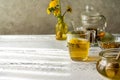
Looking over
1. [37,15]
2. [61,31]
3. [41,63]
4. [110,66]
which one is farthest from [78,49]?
[37,15]

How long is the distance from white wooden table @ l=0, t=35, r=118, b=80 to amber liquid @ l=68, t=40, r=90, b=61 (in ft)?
0.12

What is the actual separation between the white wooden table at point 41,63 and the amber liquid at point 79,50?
0.12ft

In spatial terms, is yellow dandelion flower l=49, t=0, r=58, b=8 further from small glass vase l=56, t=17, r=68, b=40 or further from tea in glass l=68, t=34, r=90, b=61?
tea in glass l=68, t=34, r=90, b=61

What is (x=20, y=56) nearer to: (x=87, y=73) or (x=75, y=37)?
(x=75, y=37)

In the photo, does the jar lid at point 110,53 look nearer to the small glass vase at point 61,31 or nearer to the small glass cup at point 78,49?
the small glass cup at point 78,49

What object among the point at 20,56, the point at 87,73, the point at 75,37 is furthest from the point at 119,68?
the point at 20,56

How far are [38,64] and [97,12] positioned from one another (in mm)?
939

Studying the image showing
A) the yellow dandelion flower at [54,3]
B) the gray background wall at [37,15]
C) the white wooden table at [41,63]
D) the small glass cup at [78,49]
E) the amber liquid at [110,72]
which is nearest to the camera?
the amber liquid at [110,72]

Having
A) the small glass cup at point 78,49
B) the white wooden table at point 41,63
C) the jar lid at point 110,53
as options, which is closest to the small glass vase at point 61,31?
the white wooden table at point 41,63

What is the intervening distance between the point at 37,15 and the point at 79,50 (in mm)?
894

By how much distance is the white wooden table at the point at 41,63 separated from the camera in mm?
1281

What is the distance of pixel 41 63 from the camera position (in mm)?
1469

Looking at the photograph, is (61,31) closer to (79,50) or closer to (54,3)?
(54,3)

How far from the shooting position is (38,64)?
57.3 inches
